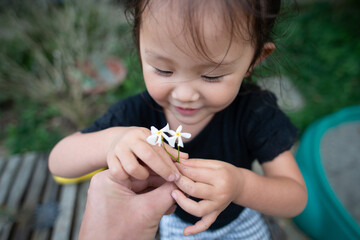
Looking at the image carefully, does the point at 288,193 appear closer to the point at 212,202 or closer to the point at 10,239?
the point at 212,202

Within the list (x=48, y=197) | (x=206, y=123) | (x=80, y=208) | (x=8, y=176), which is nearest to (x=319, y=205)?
(x=206, y=123)

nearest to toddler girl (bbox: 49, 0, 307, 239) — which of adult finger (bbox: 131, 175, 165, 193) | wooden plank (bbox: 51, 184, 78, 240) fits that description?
adult finger (bbox: 131, 175, 165, 193)

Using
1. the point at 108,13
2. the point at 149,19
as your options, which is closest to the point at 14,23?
the point at 108,13

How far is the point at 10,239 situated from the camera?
5.60ft

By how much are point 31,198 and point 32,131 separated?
125 cm

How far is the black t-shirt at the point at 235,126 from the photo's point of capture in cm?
133

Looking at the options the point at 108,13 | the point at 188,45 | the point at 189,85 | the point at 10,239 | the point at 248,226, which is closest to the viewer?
the point at 188,45

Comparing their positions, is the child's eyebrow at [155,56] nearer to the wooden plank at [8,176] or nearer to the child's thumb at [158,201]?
the child's thumb at [158,201]

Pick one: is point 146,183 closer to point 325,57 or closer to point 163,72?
point 163,72

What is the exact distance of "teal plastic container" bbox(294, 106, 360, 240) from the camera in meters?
1.81

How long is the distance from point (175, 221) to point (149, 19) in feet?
3.46

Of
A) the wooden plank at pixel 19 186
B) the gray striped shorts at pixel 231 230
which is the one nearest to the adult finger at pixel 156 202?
the gray striped shorts at pixel 231 230

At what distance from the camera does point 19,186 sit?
1948 mm

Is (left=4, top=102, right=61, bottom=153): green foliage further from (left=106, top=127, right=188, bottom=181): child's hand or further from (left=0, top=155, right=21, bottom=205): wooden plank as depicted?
(left=106, top=127, right=188, bottom=181): child's hand
